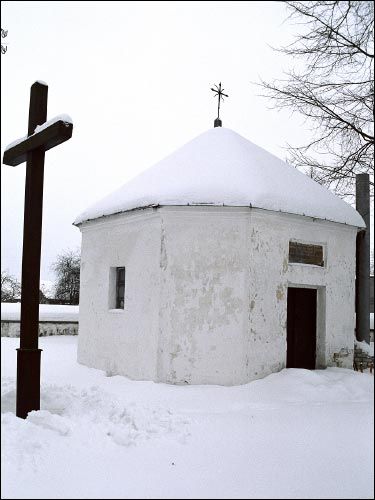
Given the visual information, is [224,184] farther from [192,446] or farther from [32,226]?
[192,446]

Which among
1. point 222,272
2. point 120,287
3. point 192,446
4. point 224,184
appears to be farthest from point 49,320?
point 192,446

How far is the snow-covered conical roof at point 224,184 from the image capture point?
9992 mm

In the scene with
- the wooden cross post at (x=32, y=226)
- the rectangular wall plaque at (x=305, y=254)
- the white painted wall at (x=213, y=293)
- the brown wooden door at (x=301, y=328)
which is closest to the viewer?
the wooden cross post at (x=32, y=226)

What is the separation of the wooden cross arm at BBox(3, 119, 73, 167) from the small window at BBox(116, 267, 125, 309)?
540 cm

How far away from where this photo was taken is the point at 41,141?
20.6ft

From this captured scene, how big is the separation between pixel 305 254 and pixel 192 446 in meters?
6.07

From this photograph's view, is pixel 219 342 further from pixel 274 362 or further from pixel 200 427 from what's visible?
pixel 200 427

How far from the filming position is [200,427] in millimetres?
6500

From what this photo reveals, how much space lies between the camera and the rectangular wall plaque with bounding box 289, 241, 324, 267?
10.6 m

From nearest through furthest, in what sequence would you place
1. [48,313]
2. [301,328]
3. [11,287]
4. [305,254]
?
1. [305,254]
2. [301,328]
3. [48,313]
4. [11,287]

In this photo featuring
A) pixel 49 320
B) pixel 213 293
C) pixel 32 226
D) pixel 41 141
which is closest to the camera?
pixel 41 141

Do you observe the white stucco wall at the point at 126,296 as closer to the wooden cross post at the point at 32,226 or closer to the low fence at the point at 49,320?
the wooden cross post at the point at 32,226

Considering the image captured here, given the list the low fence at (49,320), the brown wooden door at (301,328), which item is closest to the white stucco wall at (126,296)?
the brown wooden door at (301,328)

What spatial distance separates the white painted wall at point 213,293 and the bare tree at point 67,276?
24264 millimetres
